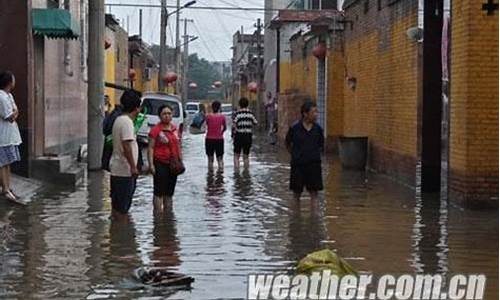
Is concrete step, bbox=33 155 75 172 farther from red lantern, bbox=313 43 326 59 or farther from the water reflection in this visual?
red lantern, bbox=313 43 326 59

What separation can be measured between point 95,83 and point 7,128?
27.9 ft

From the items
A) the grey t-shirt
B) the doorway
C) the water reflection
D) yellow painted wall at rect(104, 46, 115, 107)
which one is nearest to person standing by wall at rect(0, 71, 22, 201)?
the water reflection

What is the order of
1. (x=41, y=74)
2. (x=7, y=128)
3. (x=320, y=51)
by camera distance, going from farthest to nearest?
(x=320, y=51) → (x=41, y=74) → (x=7, y=128)

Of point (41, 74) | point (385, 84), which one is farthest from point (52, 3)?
point (385, 84)

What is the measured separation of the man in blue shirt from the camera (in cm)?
1389

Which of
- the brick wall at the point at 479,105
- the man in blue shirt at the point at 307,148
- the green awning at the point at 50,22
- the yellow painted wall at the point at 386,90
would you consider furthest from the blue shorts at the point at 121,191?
the yellow painted wall at the point at 386,90

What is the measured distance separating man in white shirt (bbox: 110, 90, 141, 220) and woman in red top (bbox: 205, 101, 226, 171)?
10.5m

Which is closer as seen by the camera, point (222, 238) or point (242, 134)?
point (222, 238)

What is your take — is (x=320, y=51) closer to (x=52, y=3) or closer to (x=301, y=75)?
(x=301, y=75)

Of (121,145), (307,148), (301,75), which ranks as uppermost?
(301,75)

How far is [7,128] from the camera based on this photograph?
14688 mm

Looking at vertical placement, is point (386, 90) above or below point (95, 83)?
below

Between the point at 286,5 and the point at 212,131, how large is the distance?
152ft

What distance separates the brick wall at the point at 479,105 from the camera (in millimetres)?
14773
